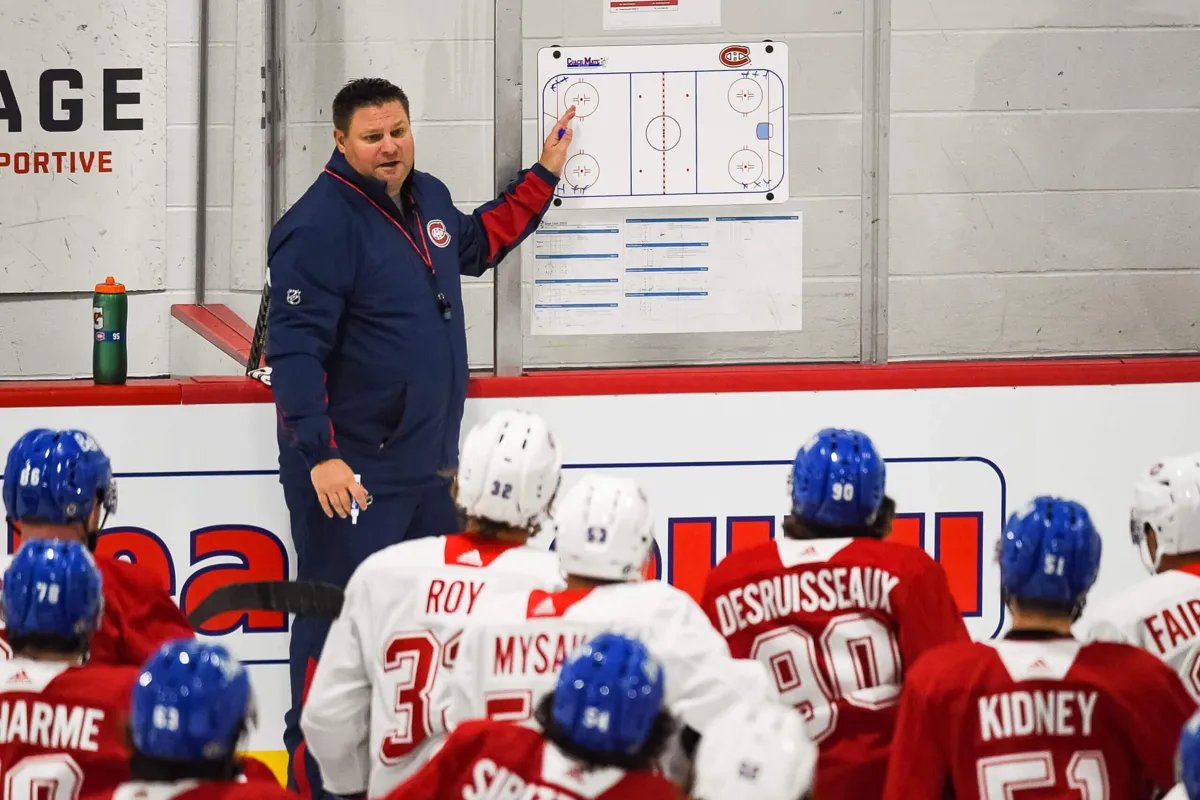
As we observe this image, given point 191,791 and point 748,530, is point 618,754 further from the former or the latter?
point 748,530

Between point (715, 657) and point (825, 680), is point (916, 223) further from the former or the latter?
point (715, 657)

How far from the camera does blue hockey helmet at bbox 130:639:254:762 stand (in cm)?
192

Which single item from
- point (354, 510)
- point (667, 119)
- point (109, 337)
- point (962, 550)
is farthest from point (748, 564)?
point (109, 337)

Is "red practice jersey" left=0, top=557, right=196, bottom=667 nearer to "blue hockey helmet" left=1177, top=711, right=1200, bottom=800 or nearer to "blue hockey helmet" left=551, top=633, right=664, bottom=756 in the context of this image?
"blue hockey helmet" left=551, top=633, right=664, bottom=756

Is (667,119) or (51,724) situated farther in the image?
(667,119)

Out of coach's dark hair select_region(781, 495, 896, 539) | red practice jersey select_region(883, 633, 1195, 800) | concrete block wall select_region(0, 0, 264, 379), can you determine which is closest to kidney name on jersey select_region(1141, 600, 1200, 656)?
red practice jersey select_region(883, 633, 1195, 800)

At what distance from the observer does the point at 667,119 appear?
14.4 feet

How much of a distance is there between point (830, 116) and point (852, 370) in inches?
27.8

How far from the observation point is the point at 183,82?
4.95 meters

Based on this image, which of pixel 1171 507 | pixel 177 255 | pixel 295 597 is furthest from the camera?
pixel 177 255

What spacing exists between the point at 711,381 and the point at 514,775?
2449 mm

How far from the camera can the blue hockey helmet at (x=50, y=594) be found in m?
2.33

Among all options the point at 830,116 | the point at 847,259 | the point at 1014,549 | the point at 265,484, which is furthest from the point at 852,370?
the point at 1014,549

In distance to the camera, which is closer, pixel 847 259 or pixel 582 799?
pixel 582 799
